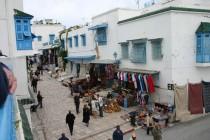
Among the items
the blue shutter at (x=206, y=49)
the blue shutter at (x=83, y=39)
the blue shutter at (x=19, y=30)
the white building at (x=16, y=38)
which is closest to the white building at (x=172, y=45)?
the blue shutter at (x=206, y=49)

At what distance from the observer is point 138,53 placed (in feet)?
72.1

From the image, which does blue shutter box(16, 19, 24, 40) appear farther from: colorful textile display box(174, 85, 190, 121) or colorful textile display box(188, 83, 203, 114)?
colorful textile display box(188, 83, 203, 114)

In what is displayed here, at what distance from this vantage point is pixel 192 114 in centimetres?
1883

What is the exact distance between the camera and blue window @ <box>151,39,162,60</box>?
19.5m

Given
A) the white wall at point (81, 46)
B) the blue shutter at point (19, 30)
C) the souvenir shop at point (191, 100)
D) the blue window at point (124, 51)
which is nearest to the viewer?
the blue shutter at point (19, 30)

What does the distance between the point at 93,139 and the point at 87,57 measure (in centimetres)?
1495

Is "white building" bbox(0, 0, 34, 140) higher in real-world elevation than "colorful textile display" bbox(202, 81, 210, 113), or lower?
higher

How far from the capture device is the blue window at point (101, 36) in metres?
26.8

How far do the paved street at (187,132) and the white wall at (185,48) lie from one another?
9.28 ft

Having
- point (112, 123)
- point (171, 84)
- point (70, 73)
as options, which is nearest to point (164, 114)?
point (171, 84)

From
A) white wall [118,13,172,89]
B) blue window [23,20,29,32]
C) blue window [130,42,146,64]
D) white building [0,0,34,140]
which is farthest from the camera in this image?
blue window [130,42,146,64]

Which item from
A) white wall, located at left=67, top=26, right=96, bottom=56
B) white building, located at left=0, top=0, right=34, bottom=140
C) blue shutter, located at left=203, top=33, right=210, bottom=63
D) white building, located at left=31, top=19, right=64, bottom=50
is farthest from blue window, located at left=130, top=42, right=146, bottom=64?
white building, located at left=31, top=19, right=64, bottom=50

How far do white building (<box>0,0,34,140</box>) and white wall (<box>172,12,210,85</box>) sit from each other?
884 centimetres

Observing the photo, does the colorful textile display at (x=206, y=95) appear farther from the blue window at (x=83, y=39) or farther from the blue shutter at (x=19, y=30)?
the blue window at (x=83, y=39)
